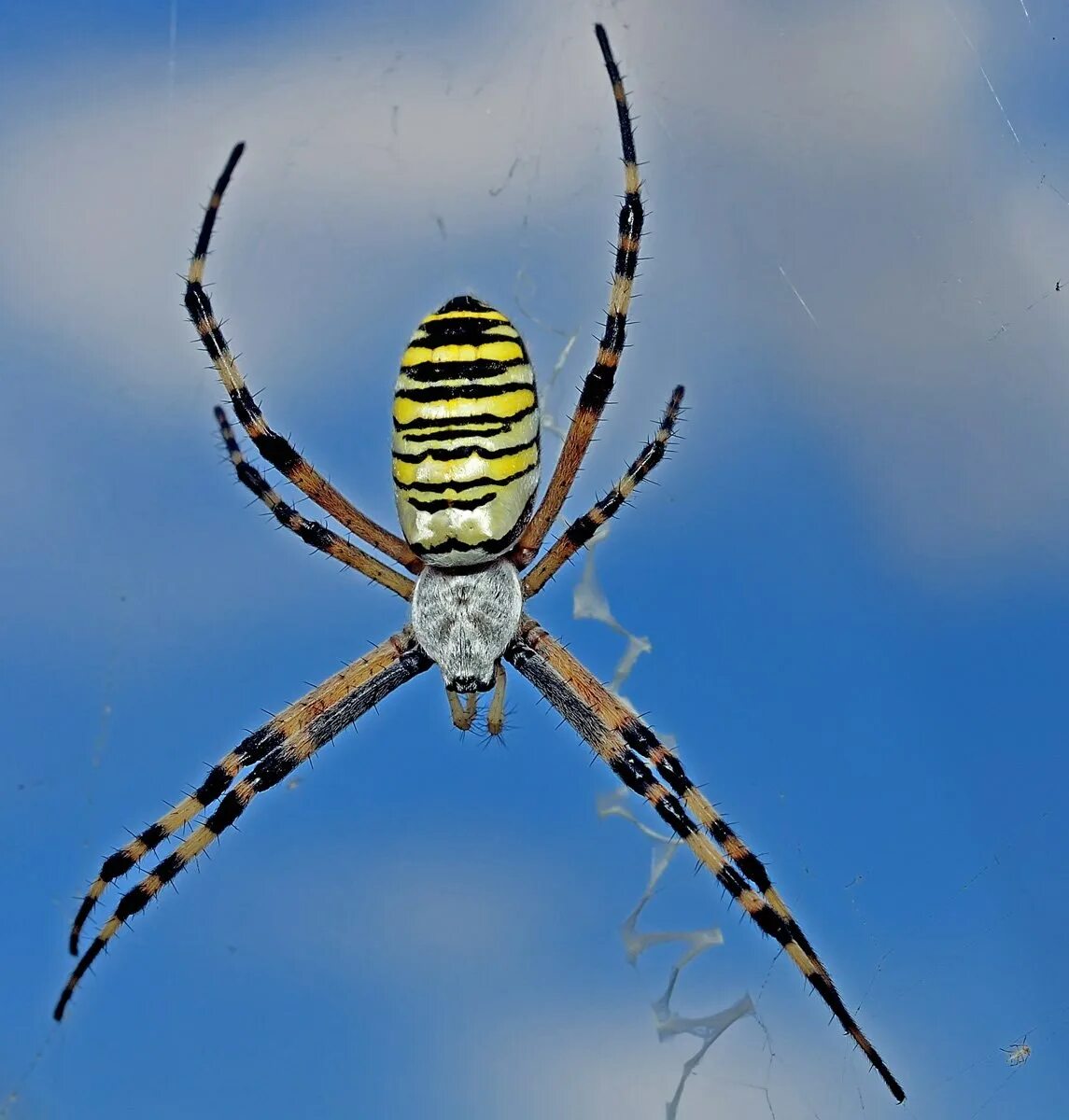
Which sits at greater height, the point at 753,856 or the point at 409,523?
the point at 409,523

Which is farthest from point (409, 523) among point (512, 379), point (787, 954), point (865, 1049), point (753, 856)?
point (865, 1049)

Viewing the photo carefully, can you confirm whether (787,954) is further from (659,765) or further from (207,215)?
(207,215)

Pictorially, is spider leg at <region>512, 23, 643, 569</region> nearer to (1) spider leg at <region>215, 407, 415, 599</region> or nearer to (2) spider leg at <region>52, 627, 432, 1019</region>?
(1) spider leg at <region>215, 407, 415, 599</region>

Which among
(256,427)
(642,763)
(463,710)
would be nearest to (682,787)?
(642,763)

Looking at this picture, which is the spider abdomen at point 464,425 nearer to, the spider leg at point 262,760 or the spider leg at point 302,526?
the spider leg at point 302,526

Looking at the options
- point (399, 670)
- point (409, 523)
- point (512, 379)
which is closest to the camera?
point (512, 379)

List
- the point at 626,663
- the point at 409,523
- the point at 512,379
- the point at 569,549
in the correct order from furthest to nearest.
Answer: the point at 626,663 < the point at 569,549 < the point at 409,523 < the point at 512,379

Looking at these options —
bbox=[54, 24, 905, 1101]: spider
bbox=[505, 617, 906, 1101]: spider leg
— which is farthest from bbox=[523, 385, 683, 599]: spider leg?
bbox=[505, 617, 906, 1101]: spider leg

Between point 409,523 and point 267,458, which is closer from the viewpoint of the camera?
point 409,523
